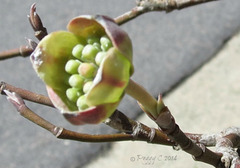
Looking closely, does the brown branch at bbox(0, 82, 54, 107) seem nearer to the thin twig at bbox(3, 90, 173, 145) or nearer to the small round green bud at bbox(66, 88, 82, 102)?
the thin twig at bbox(3, 90, 173, 145)

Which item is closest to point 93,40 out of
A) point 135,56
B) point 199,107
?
point 199,107

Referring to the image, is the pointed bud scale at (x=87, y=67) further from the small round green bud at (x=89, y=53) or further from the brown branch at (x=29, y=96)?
the brown branch at (x=29, y=96)

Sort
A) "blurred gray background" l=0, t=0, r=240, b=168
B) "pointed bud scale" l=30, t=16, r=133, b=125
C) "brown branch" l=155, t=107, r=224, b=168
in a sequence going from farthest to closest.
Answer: "blurred gray background" l=0, t=0, r=240, b=168, "brown branch" l=155, t=107, r=224, b=168, "pointed bud scale" l=30, t=16, r=133, b=125

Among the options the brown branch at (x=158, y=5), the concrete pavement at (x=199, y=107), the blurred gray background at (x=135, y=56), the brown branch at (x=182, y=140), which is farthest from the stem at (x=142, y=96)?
the blurred gray background at (x=135, y=56)

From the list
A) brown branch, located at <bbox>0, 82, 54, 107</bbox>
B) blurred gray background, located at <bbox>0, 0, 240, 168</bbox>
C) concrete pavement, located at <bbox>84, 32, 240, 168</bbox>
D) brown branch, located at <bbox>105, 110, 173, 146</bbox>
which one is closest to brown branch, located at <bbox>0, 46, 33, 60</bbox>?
brown branch, located at <bbox>0, 82, 54, 107</bbox>

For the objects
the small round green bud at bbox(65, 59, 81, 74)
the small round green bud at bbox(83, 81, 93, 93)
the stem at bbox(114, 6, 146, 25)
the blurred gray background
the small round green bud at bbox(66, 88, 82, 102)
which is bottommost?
the blurred gray background

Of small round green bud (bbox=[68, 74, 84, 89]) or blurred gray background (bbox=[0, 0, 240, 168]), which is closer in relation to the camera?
small round green bud (bbox=[68, 74, 84, 89])
